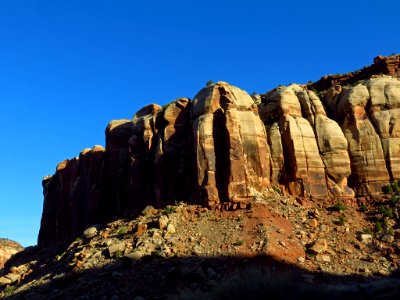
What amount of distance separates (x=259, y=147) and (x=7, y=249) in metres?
62.5

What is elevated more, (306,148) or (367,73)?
(367,73)

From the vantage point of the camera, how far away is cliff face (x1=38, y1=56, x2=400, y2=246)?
38.0m

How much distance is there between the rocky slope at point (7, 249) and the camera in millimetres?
78512

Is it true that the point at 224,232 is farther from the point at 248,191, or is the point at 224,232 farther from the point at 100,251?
the point at 100,251

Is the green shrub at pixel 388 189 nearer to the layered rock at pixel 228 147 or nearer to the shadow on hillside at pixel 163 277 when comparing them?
the layered rock at pixel 228 147

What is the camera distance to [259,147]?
128ft

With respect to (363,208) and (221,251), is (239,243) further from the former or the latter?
(363,208)

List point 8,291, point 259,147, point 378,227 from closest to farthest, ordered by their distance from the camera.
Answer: point 8,291, point 378,227, point 259,147

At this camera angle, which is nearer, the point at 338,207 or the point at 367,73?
the point at 338,207

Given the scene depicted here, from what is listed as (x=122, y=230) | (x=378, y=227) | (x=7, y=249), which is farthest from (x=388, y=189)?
(x=7, y=249)

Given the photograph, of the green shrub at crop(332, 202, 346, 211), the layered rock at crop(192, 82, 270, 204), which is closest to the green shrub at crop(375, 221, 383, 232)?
the green shrub at crop(332, 202, 346, 211)

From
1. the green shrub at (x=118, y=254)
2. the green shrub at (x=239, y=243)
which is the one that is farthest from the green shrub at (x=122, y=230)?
the green shrub at (x=239, y=243)

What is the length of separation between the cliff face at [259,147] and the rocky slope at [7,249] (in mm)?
39669

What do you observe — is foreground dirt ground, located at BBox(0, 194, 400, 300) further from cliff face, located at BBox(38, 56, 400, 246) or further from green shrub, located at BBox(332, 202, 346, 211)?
cliff face, located at BBox(38, 56, 400, 246)
